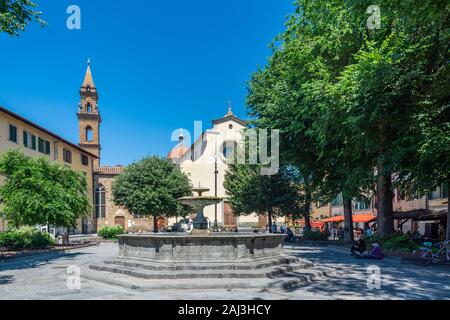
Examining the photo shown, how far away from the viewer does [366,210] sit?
5044 centimetres

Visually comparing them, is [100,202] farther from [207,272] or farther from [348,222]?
[207,272]

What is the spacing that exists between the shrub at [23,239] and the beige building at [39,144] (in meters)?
5.18

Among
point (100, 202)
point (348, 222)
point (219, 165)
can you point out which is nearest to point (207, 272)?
point (348, 222)

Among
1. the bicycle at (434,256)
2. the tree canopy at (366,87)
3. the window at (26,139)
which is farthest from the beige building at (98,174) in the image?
the bicycle at (434,256)

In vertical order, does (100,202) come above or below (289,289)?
above

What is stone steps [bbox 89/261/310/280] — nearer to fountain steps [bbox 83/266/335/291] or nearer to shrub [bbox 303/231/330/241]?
fountain steps [bbox 83/266/335/291]

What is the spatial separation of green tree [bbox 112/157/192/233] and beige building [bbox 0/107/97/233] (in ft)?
12.7

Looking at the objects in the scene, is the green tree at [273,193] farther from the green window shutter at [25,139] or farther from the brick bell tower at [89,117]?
the brick bell tower at [89,117]

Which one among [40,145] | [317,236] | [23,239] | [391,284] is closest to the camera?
[391,284]

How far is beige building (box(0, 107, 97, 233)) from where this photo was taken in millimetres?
35469

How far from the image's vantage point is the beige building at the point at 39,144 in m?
35.5

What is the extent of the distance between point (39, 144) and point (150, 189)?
1204cm

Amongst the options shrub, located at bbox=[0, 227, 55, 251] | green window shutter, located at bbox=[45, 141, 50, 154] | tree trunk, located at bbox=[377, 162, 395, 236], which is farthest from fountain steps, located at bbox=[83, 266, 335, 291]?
green window shutter, located at bbox=[45, 141, 50, 154]

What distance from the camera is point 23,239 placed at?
2445cm
